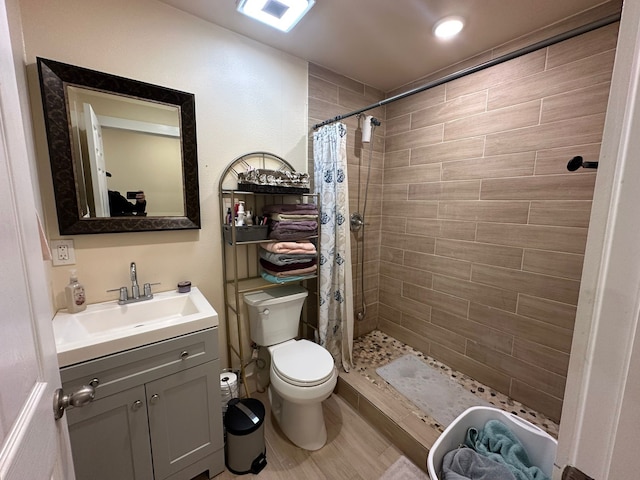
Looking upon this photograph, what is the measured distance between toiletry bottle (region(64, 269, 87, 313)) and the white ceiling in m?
1.52

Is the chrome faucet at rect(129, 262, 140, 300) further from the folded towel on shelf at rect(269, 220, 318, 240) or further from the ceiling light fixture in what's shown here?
the ceiling light fixture

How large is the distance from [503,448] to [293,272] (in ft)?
4.52

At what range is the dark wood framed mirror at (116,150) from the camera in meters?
1.20

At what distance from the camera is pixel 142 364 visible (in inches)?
43.4

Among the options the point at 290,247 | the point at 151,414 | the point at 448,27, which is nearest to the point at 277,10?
the point at 448,27

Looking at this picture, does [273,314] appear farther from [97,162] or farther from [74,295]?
[97,162]

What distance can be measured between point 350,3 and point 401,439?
242 cm

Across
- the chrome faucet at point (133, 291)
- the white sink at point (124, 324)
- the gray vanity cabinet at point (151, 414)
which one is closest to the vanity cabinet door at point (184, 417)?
the gray vanity cabinet at point (151, 414)

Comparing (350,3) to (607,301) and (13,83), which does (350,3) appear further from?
(607,301)

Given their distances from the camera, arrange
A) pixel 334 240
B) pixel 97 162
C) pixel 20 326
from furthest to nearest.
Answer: pixel 334 240 < pixel 97 162 < pixel 20 326

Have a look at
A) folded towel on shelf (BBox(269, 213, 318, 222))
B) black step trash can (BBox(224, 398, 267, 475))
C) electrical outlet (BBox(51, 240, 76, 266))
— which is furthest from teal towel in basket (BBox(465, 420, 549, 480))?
electrical outlet (BBox(51, 240, 76, 266))

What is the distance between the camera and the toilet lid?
1.44 meters

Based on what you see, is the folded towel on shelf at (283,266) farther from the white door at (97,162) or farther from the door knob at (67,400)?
the door knob at (67,400)

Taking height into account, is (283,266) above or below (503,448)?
above
